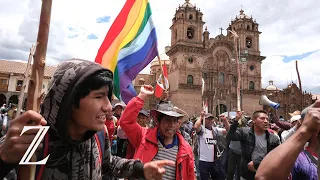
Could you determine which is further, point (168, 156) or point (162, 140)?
point (162, 140)

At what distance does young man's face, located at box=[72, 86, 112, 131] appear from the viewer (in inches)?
58.8

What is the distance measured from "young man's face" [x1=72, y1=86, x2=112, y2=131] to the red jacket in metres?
1.65

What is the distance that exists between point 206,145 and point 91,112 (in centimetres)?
565

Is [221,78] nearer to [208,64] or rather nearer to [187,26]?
[208,64]

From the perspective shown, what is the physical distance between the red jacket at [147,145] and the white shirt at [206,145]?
361 centimetres

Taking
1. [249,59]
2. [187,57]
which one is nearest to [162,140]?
[187,57]

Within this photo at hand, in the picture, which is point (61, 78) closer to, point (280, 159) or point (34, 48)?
point (34, 48)

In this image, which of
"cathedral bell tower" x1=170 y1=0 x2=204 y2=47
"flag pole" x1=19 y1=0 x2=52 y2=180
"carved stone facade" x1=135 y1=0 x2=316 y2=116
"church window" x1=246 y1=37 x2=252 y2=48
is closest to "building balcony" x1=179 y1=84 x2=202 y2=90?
"carved stone facade" x1=135 y1=0 x2=316 y2=116

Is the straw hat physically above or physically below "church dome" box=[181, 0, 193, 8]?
below

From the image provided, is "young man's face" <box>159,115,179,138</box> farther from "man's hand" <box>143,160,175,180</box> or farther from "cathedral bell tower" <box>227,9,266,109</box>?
"cathedral bell tower" <box>227,9,266,109</box>

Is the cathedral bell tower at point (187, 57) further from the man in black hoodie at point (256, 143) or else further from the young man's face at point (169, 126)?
the young man's face at point (169, 126)

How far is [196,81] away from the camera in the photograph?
39625 millimetres

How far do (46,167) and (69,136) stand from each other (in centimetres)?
20

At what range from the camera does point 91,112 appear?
1.50m
